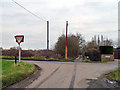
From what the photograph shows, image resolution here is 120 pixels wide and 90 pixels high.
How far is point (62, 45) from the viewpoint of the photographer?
2925 centimetres

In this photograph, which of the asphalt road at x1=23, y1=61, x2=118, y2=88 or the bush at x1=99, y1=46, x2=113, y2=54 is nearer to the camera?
the asphalt road at x1=23, y1=61, x2=118, y2=88

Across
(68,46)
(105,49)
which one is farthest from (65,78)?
(68,46)

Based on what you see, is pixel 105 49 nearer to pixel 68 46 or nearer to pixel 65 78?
pixel 68 46

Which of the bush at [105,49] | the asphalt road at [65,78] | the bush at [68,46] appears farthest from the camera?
the bush at [68,46]

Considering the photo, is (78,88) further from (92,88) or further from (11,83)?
(11,83)

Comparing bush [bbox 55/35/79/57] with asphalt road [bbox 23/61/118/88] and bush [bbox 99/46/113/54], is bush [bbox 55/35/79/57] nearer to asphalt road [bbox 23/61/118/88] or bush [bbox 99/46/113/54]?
bush [bbox 99/46/113/54]

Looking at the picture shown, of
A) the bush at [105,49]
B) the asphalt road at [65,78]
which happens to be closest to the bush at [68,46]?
the bush at [105,49]

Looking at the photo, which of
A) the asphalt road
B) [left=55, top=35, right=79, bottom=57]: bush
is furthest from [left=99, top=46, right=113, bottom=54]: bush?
the asphalt road

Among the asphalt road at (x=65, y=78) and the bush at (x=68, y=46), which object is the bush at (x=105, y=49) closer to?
the bush at (x=68, y=46)

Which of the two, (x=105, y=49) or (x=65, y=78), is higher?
(x=105, y=49)

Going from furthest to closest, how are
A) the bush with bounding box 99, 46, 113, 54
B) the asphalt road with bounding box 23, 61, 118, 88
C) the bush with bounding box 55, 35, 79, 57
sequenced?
the bush with bounding box 55, 35, 79, 57 < the bush with bounding box 99, 46, 113, 54 < the asphalt road with bounding box 23, 61, 118, 88

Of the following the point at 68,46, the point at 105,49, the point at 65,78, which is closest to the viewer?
the point at 65,78

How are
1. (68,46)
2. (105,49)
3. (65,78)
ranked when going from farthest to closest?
1. (68,46)
2. (105,49)
3. (65,78)

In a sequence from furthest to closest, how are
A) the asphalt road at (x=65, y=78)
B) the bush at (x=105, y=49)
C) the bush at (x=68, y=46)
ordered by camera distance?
the bush at (x=68, y=46) → the bush at (x=105, y=49) → the asphalt road at (x=65, y=78)
